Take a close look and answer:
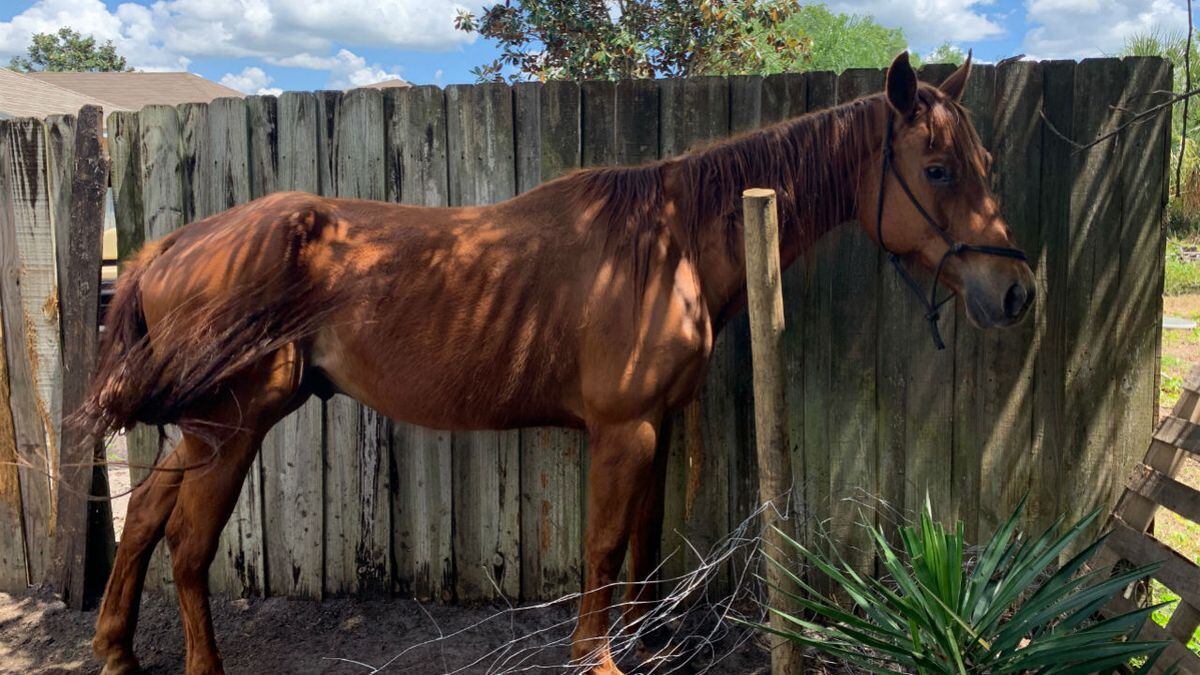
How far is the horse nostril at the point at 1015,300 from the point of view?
2707 mm

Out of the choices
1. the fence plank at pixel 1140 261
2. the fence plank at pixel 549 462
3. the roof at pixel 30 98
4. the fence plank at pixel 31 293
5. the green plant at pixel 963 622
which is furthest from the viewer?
the roof at pixel 30 98

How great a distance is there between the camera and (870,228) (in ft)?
9.85

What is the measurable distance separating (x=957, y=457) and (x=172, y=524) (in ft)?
10.7

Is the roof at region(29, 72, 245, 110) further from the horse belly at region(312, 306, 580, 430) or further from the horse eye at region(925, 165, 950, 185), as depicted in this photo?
the horse eye at region(925, 165, 950, 185)

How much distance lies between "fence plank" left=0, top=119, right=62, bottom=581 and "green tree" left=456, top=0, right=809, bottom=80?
499cm

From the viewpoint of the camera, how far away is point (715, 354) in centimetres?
360

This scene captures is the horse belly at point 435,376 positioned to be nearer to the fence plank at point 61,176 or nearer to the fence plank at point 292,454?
the fence plank at point 292,454

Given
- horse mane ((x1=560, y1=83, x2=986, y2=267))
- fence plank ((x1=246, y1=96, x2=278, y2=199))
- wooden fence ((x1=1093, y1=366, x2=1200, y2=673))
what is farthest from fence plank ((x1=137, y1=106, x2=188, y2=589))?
wooden fence ((x1=1093, y1=366, x2=1200, y2=673))

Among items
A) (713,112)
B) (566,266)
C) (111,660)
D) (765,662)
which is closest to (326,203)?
(566,266)

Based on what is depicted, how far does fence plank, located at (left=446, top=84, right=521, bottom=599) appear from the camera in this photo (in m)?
3.64

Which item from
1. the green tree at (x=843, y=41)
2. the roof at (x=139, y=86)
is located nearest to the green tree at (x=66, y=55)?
the roof at (x=139, y=86)

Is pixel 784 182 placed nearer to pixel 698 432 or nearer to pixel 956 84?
pixel 956 84

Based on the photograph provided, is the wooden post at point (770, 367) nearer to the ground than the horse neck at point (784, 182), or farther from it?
nearer to the ground

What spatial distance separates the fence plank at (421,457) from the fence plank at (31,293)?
1.70 meters
